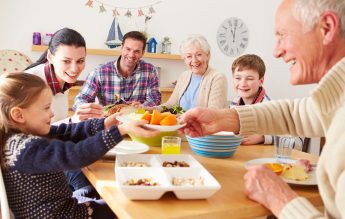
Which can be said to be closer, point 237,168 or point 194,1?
point 237,168

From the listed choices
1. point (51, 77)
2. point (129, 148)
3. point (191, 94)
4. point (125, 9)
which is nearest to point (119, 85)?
point (191, 94)

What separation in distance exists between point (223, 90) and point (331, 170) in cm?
219

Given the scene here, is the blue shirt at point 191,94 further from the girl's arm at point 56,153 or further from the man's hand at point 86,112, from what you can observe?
the girl's arm at point 56,153

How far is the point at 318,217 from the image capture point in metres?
0.95

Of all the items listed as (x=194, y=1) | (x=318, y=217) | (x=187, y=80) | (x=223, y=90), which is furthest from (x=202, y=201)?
(x=194, y=1)

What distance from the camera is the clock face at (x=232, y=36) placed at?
505 cm

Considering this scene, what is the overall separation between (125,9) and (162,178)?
148 inches

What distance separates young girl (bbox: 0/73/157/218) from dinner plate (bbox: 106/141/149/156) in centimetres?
20

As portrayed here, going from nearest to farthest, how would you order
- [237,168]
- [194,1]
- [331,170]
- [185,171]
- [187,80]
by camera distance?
[331,170], [185,171], [237,168], [187,80], [194,1]

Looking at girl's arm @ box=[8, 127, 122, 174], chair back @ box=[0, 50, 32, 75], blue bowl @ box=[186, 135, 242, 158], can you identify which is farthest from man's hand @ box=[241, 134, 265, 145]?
chair back @ box=[0, 50, 32, 75]

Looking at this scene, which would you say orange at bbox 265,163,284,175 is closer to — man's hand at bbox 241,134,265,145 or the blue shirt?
man's hand at bbox 241,134,265,145

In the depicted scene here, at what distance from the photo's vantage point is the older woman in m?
3.08

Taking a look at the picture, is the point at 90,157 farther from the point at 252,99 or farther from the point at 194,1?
the point at 194,1

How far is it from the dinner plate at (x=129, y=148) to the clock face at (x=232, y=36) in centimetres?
366
